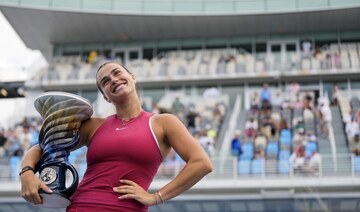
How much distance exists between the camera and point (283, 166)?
1243 centimetres

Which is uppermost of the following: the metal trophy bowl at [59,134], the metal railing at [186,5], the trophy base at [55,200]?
the metal railing at [186,5]

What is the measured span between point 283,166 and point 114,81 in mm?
10645

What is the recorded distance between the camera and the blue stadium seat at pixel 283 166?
12.4 meters

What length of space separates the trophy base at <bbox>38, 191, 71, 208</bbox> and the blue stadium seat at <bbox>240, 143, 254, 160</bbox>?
10981mm

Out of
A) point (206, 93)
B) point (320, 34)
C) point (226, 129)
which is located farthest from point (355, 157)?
point (320, 34)

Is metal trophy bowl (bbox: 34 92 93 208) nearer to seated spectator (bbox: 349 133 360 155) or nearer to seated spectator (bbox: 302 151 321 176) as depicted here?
seated spectator (bbox: 302 151 321 176)

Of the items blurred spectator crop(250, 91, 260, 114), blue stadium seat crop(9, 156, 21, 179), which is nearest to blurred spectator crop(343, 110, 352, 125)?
blurred spectator crop(250, 91, 260, 114)

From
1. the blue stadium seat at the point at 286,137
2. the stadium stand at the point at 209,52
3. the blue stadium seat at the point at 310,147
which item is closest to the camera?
the blue stadium seat at the point at 310,147

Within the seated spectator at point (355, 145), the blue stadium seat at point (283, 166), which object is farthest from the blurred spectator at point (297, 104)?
the blue stadium seat at point (283, 166)

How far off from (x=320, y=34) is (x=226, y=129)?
6.61 meters

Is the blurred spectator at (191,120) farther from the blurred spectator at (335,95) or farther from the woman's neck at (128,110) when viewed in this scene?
the woman's neck at (128,110)

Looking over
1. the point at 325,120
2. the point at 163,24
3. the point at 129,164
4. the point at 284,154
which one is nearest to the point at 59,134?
the point at 129,164

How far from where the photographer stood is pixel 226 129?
1551cm

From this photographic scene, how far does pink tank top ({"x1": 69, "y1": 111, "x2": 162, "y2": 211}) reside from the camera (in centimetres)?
196
